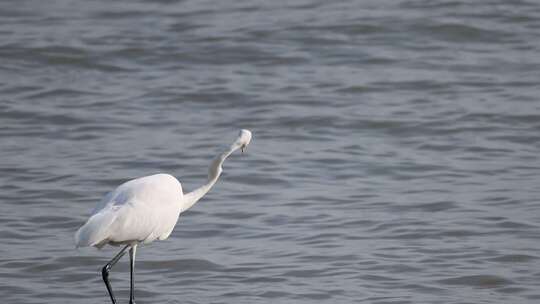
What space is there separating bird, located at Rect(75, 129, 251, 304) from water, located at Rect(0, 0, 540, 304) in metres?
0.51

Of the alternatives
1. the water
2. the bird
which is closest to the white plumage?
the bird

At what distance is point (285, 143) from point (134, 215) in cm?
385

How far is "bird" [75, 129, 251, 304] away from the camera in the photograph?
5332 millimetres

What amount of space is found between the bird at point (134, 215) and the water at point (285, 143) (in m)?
0.51

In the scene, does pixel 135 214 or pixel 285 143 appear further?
pixel 285 143

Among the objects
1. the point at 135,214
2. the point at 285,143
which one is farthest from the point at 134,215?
the point at 285,143

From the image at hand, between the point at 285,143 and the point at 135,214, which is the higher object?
the point at 135,214

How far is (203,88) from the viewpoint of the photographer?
10.5m

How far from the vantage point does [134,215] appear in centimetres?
551

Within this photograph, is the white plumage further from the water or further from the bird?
the water

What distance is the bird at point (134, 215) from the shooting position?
5332 mm

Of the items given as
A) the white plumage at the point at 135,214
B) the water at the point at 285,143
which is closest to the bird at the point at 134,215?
the white plumage at the point at 135,214

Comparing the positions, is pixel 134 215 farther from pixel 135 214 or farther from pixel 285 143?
pixel 285 143

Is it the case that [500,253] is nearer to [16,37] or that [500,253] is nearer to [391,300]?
[391,300]
